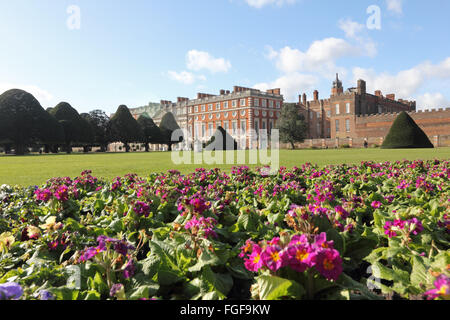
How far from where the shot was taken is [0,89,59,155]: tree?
117 ft

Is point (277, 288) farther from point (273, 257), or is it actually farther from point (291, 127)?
point (291, 127)

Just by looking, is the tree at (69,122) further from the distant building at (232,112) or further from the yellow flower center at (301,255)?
the yellow flower center at (301,255)

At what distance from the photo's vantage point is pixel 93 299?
1435 mm

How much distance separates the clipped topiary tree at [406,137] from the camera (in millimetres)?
29469

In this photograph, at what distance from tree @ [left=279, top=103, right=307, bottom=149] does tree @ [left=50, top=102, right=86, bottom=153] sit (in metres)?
28.8

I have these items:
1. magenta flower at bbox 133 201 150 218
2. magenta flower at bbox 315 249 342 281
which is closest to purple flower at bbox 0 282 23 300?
magenta flower at bbox 315 249 342 281

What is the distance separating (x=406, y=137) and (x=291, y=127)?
712 inches

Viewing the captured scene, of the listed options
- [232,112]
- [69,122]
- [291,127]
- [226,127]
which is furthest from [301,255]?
[226,127]

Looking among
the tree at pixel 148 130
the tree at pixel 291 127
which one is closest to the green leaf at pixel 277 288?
the tree at pixel 291 127

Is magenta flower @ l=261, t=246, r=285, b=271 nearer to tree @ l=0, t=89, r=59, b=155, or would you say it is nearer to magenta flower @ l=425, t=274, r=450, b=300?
magenta flower @ l=425, t=274, r=450, b=300

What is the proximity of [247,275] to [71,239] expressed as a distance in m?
1.33

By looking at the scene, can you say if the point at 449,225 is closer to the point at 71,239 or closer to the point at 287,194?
the point at 287,194

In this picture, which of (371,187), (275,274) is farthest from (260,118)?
(275,274)
